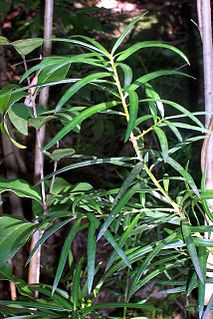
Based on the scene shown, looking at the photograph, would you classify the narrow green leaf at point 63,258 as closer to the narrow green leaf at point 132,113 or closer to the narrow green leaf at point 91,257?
the narrow green leaf at point 91,257

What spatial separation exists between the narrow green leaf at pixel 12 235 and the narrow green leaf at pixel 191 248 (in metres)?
0.19

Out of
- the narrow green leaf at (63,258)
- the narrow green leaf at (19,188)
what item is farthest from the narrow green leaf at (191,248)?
the narrow green leaf at (19,188)

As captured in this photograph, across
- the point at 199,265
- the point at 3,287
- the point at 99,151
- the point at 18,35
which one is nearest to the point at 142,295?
the point at 3,287

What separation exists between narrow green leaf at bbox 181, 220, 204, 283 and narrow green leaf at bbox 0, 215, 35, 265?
0.63ft

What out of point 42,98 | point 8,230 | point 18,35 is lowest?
point 8,230

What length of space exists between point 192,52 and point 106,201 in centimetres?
139

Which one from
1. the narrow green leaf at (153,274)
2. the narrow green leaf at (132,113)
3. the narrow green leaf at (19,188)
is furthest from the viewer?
the narrow green leaf at (19,188)

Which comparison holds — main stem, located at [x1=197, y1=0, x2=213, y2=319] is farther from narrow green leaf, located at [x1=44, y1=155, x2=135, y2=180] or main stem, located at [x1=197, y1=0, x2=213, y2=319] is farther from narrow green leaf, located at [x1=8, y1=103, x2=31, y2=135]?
narrow green leaf, located at [x1=8, y1=103, x2=31, y2=135]

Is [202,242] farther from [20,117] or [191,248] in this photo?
[20,117]

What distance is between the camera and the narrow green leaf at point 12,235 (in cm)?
58

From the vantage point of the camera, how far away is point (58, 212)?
555 millimetres

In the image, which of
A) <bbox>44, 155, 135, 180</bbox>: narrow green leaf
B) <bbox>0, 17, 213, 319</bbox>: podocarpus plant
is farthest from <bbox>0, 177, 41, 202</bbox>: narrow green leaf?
<bbox>44, 155, 135, 180</bbox>: narrow green leaf

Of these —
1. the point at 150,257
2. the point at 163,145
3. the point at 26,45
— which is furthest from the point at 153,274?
the point at 26,45

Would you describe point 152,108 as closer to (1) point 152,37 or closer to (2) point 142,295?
(2) point 142,295
